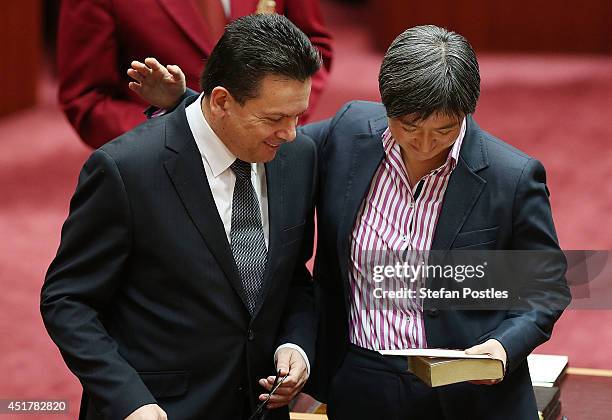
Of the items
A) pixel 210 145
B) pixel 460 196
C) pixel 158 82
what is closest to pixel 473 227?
pixel 460 196

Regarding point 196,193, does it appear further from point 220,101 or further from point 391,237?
point 391,237

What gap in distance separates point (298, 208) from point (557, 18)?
7.09 meters

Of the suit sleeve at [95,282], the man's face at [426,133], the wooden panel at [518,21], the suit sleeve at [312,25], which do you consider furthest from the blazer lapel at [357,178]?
the wooden panel at [518,21]

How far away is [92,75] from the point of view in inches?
131

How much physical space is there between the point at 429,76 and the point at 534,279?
510mm

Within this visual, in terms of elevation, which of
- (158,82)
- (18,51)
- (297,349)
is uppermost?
(158,82)

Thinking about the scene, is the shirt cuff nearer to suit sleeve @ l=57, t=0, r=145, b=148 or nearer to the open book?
the open book

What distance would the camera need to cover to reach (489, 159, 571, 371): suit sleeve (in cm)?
247

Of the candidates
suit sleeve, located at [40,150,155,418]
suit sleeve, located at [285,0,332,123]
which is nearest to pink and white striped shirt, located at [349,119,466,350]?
suit sleeve, located at [40,150,155,418]

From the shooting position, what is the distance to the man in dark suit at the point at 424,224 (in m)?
2.40

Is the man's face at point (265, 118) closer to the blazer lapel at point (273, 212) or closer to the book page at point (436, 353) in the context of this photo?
the blazer lapel at point (273, 212)

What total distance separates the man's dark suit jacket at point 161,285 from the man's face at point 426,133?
0.89ft

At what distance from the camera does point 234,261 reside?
2.44 m

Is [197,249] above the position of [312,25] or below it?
below
